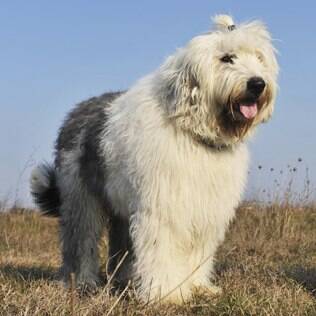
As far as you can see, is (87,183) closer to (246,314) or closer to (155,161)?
(155,161)

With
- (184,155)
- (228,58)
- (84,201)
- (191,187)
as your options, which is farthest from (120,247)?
(228,58)

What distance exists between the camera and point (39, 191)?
7602mm

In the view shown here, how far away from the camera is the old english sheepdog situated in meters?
5.77

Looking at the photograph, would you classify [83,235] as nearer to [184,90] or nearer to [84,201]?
[84,201]

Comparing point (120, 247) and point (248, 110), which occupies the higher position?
point (248, 110)

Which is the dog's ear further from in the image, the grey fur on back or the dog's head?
the grey fur on back

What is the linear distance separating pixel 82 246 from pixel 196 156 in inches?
64.9

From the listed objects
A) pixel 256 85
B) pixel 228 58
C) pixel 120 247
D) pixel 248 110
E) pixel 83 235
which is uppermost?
pixel 228 58

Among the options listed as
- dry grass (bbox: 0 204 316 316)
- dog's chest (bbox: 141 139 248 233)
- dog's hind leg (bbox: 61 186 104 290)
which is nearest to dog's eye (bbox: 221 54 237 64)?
dog's chest (bbox: 141 139 248 233)

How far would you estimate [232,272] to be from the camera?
22.5 feet

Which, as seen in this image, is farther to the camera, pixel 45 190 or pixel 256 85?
pixel 45 190

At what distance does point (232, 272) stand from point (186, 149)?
155 cm

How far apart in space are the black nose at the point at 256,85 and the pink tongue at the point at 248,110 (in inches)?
6.0

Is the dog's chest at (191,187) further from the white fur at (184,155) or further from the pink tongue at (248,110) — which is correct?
the pink tongue at (248,110)
